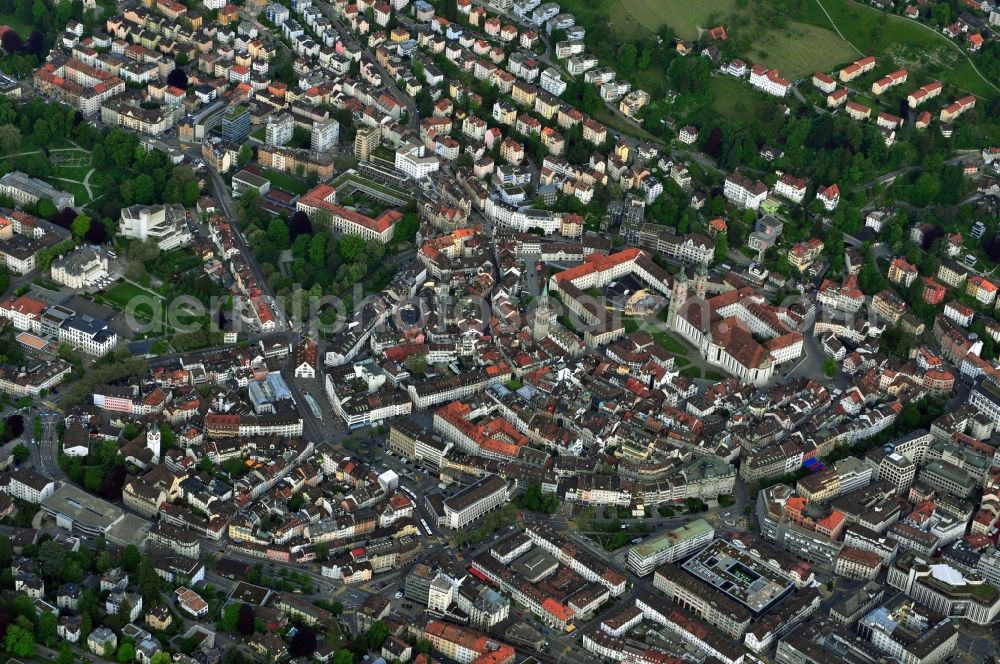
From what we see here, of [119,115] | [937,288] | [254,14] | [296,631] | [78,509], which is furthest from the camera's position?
[254,14]

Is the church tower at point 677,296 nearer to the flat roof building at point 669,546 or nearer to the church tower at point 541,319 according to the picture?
the church tower at point 541,319

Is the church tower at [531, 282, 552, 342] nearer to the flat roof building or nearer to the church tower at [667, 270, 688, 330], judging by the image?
the church tower at [667, 270, 688, 330]

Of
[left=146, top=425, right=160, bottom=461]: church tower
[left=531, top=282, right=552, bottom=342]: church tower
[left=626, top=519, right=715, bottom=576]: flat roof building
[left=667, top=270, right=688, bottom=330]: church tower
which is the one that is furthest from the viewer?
[left=667, top=270, right=688, bottom=330]: church tower

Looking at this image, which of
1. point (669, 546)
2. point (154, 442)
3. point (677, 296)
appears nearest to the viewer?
point (669, 546)

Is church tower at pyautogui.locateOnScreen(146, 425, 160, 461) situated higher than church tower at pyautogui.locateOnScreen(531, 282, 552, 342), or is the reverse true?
church tower at pyautogui.locateOnScreen(531, 282, 552, 342)

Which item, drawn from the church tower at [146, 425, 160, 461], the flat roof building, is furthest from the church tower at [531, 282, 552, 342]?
the church tower at [146, 425, 160, 461]

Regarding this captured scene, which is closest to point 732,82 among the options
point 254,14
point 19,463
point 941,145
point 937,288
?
point 941,145

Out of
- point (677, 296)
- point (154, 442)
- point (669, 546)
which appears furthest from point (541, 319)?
point (154, 442)

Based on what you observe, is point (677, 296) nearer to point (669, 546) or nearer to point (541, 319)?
point (541, 319)

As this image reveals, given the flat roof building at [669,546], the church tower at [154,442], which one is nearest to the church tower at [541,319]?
the flat roof building at [669,546]

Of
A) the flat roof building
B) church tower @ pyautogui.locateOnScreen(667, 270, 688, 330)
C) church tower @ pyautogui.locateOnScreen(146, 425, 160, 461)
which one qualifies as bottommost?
church tower @ pyautogui.locateOnScreen(146, 425, 160, 461)

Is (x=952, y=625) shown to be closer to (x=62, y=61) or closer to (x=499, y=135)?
(x=499, y=135)
